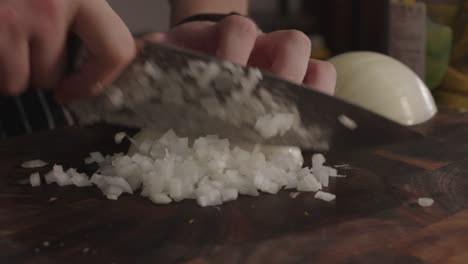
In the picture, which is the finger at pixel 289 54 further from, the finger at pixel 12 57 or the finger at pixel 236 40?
the finger at pixel 12 57

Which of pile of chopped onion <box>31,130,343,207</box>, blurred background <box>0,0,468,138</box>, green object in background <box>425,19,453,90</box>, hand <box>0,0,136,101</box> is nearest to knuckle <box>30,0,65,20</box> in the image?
hand <box>0,0,136,101</box>

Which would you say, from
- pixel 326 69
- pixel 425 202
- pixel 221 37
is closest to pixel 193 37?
pixel 221 37

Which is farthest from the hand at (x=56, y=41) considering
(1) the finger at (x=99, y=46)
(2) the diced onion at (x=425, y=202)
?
(2) the diced onion at (x=425, y=202)

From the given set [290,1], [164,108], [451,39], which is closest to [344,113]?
[164,108]

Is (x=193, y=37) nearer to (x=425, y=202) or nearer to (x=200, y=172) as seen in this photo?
(x=200, y=172)

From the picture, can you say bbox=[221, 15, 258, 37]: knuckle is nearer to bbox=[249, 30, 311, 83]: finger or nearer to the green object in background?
bbox=[249, 30, 311, 83]: finger

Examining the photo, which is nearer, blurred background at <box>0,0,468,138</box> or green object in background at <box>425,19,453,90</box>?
blurred background at <box>0,0,468,138</box>

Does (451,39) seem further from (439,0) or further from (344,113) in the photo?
(344,113)
